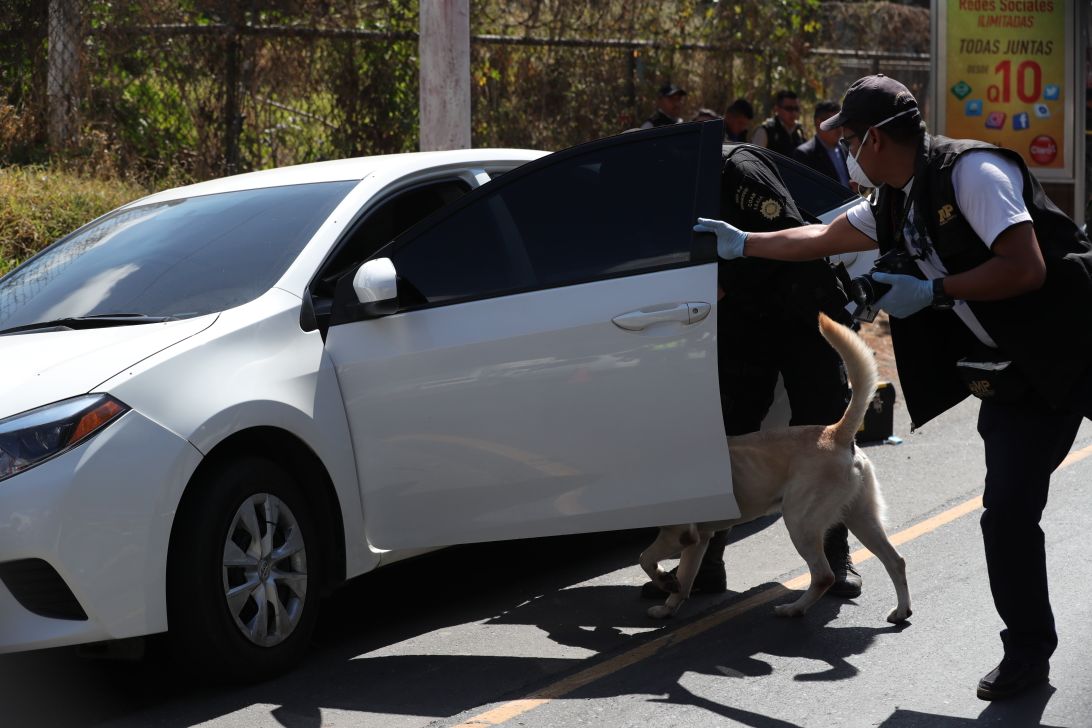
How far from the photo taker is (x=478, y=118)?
13.0 meters

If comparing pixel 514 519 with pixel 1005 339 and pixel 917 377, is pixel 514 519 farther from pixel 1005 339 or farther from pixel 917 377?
pixel 1005 339

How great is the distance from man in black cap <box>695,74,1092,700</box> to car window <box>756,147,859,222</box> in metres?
1.70

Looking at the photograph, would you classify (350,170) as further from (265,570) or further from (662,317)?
(265,570)

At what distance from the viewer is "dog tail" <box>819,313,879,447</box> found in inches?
178

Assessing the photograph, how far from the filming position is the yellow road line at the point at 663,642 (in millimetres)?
4137

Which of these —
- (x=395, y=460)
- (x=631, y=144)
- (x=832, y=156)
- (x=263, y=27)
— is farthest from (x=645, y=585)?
(x=263, y=27)

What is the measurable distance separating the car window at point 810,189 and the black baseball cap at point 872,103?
1.78m

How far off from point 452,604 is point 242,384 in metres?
1.55

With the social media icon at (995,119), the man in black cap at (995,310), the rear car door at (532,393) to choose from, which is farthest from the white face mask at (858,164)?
the social media icon at (995,119)

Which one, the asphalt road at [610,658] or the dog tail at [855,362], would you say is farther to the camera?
the dog tail at [855,362]

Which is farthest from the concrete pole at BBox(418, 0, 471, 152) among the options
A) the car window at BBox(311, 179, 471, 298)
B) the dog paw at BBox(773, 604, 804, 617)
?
the dog paw at BBox(773, 604, 804, 617)

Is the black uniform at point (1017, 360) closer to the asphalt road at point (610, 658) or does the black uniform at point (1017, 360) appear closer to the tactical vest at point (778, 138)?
the asphalt road at point (610, 658)

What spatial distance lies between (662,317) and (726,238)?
0.34 metres

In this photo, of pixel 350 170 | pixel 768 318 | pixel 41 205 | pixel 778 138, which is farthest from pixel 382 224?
pixel 778 138
